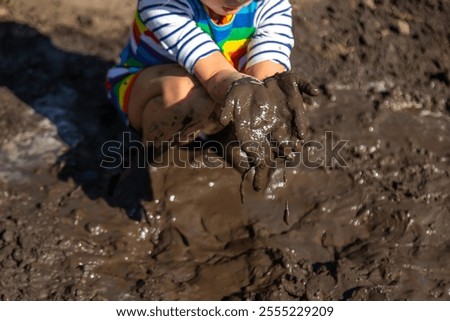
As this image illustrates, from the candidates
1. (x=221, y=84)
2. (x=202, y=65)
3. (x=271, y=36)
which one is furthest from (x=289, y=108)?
(x=271, y=36)

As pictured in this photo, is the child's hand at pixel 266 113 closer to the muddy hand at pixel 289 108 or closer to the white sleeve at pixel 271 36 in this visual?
the muddy hand at pixel 289 108

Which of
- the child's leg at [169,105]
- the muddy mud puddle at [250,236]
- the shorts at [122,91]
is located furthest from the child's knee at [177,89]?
the muddy mud puddle at [250,236]

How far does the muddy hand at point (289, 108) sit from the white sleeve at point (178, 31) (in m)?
0.32

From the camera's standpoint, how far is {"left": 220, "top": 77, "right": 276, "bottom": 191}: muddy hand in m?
2.74

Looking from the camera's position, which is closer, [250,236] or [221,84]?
[221,84]

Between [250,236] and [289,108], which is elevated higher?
[289,108]

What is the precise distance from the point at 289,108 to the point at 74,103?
1227mm

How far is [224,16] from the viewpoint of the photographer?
124 inches

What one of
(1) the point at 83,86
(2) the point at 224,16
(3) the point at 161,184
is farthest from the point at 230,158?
(1) the point at 83,86

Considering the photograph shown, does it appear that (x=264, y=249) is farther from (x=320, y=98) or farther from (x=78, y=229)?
(x=320, y=98)

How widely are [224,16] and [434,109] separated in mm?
1162

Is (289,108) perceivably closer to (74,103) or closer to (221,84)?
(221,84)

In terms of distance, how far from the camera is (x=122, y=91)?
3.40 m
